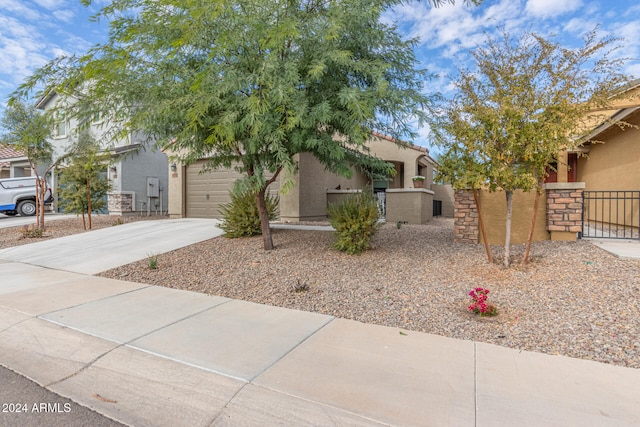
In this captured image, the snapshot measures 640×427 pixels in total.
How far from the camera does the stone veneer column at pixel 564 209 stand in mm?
6859

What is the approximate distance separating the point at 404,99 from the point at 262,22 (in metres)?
2.42

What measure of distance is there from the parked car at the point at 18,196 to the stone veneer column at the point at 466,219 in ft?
58.2

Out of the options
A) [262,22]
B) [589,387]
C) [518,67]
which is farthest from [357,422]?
[518,67]

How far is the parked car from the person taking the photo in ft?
53.9

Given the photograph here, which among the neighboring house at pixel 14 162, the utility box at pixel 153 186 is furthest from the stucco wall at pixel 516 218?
the neighboring house at pixel 14 162

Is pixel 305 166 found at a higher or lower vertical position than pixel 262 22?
lower

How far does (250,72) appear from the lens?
543 cm

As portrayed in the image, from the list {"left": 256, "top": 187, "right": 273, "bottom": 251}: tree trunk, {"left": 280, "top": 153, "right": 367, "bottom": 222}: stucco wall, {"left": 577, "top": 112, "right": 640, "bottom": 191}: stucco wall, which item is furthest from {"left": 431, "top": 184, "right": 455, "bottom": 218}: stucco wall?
{"left": 256, "top": 187, "right": 273, "bottom": 251}: tree trunk

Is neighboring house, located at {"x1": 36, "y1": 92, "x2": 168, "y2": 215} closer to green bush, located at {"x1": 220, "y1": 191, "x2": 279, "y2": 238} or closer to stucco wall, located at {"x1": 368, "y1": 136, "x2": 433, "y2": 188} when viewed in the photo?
green bush, located at {"x1": 220, "y1": 191, "x2": 279, "y2": 238}

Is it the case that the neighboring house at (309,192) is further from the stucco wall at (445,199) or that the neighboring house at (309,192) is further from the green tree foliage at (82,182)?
the stucco wall at (445,199)

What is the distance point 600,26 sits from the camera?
5.30 meters

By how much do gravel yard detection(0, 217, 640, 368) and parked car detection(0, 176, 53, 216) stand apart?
1434cm

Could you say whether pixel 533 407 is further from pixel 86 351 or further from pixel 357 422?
pixel 86 351

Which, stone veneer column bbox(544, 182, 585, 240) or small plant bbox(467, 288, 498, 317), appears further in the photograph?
stone veneer column bbox(544, 182, 585, 240)
